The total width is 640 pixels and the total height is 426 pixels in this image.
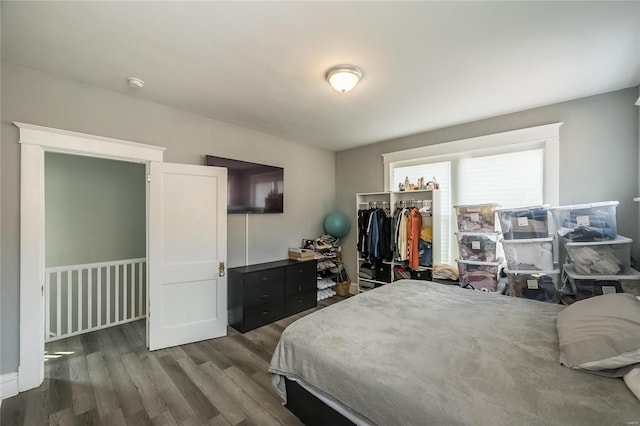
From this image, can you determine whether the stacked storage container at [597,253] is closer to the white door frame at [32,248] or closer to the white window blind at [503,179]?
the white window blind at [503,179]

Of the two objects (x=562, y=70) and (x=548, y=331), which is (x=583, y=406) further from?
(x=562, y=70)

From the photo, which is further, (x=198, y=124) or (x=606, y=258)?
(x=198, y=124)

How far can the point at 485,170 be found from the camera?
11.3 feet

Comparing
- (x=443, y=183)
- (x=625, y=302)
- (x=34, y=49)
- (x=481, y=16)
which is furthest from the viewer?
(x=443, y=183)

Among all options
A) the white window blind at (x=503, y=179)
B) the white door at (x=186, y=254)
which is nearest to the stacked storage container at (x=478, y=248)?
the white window blind at (x=503, y=179)

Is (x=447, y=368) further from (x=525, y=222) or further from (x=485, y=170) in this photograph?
(x=485, y=170)

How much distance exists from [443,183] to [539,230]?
1412 mm

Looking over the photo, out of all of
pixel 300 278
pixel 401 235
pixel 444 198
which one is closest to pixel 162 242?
pixel 300 278

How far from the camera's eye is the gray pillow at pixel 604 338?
3.74 ft

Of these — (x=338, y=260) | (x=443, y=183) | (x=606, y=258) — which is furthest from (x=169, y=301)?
(x=606, y=258)

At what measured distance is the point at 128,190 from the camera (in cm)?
395

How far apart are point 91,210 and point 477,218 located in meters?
5.09

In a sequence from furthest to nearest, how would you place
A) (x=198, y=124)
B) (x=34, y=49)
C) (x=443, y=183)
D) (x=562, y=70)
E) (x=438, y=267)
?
(x=443, y=183) < (x=438, y=267) < (x=198, y=124) < (x=562, y=70) < (x=34, y=49)

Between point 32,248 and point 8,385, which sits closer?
point 8,385
